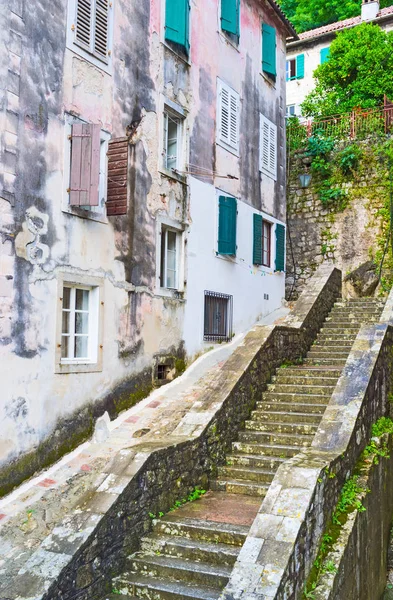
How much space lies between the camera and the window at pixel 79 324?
8789 mm

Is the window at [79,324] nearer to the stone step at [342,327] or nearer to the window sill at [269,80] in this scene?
the stone step at [342,327]

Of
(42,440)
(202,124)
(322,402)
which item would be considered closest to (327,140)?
(202,124)

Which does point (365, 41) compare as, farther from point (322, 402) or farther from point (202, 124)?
point (322, 402)

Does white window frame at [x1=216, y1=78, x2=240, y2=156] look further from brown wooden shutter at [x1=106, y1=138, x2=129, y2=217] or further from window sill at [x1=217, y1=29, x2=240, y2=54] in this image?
brown wooden shutter at [x1=106, y1=138, x2=129, y2=217]

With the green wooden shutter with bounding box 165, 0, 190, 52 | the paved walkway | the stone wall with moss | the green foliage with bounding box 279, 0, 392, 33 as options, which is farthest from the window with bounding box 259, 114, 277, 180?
the green foliage with bounding box 279, 0, 392, 33

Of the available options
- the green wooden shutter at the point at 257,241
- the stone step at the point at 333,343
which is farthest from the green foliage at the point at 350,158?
the stone step at the point at 333,343

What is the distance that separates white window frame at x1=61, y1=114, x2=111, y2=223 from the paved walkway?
10.8 feet

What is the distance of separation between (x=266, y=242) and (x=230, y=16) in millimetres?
5541

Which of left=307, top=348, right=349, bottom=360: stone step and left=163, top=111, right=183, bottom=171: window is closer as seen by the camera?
left=307, top=348, right=349, bottom=360: stone step

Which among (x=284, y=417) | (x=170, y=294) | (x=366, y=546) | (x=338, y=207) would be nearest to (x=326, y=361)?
(x=284, y=417)

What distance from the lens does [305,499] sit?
5504mm

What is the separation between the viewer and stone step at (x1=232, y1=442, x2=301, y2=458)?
297 inches

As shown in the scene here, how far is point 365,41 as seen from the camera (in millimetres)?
20812

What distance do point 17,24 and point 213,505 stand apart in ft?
22.6
